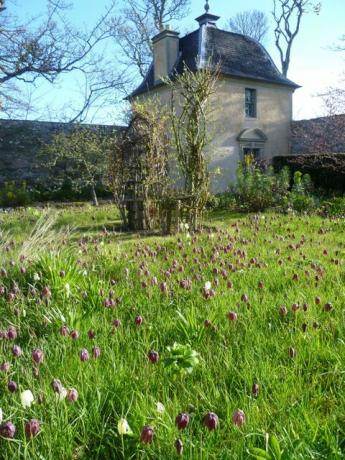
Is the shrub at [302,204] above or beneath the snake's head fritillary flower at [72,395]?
above

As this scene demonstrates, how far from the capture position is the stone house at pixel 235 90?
21.7 metres

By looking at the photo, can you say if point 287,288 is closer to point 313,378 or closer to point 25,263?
point 313,378

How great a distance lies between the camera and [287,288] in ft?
12.7

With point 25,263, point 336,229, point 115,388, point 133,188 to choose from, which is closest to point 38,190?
point 133,188

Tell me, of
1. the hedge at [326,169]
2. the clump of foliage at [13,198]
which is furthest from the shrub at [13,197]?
the hedge at [326,169]

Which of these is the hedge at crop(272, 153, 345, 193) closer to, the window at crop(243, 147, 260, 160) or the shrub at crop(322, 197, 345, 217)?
the shrub at crop(322, 197, 345, 217)

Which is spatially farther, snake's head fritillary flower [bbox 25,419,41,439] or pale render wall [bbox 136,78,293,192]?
pale render wall [bbox 136,78,293,192]

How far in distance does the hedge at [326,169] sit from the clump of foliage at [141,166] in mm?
7208

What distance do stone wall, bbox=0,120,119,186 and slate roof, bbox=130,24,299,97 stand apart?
5194mm

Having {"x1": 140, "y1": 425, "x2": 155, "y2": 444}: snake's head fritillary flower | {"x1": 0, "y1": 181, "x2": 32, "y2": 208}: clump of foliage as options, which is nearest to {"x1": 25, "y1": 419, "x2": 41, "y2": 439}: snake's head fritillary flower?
{"x1": 140, "y1": 425, "x2": 155, "y2": 444}: snake's head fritillary flower

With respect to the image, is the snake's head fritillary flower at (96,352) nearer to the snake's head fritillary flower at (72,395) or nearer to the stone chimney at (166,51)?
the snake's head fritillary flower at (72,395)

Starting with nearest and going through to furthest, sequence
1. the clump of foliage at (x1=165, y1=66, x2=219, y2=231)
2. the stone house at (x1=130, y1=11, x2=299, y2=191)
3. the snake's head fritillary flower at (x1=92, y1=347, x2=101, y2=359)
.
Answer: the snake's head fritillary flower at (x1=92, y1=347, x2=101, y2=359)
the clump of foliage at (x1=165, y1=66, x2=219, y2=231)
the stone house at (x1=130, y1=11, x2=299, y2=191)

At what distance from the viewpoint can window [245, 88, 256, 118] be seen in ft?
75.4

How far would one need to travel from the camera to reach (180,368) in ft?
7.59
